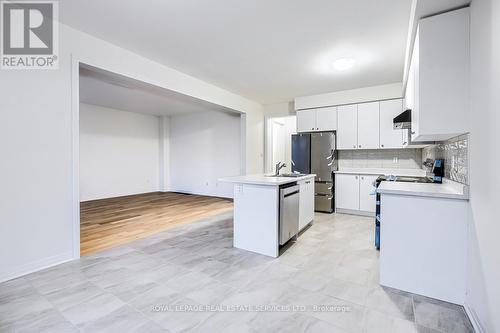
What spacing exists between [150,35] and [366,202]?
4561 mm

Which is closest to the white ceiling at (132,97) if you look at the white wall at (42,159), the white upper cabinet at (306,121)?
the white wall at (42,159)

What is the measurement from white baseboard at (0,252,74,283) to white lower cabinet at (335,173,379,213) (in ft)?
14.9

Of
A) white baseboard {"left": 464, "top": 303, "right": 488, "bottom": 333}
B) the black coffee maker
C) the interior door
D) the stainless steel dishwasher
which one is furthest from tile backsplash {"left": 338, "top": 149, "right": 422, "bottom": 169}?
white baseboard {"left": 464, "top": 303, "right": 488, "bottom": 333}

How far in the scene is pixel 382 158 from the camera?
501 cm

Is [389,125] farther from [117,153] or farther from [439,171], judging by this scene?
[117,153]

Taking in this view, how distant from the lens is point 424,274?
197 centimetres

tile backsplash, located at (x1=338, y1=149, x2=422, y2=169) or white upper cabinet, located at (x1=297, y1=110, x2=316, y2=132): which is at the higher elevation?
white upper cabinet, located at (x1=297, y1=110, x2=316, y2=132)

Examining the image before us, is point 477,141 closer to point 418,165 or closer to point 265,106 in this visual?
point 418,165

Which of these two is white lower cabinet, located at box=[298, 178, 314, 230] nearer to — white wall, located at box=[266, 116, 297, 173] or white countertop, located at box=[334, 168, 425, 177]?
white countertop, located at box=[334, 168, 425, 177]

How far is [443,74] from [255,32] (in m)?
1.92

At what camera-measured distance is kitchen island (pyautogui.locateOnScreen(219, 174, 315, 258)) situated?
2.77 meters

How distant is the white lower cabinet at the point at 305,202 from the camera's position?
353 centimetres

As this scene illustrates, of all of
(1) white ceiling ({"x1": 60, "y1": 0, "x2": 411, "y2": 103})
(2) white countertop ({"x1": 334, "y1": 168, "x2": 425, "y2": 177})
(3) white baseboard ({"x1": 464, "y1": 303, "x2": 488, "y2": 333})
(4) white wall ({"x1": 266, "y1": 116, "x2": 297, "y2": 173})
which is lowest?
(3) white baseboard ({"x1": 464, "y1": 303, "x2": 488, "y2": 333})

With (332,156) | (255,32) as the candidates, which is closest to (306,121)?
(332,156)
